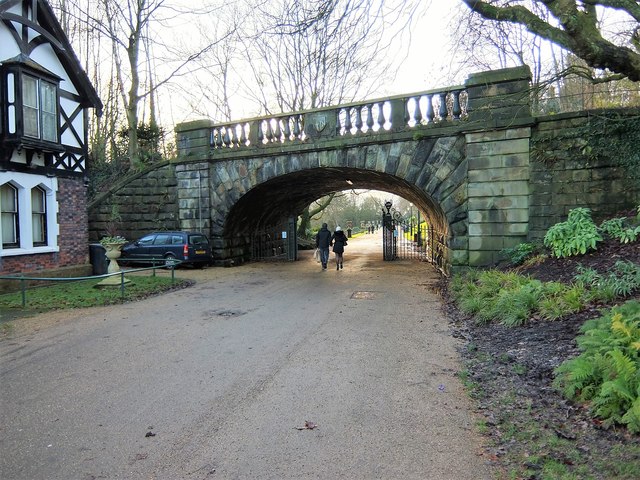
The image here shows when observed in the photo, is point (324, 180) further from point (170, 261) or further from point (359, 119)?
point (170, 261)

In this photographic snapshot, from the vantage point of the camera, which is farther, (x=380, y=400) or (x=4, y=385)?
(x=4, y=385)

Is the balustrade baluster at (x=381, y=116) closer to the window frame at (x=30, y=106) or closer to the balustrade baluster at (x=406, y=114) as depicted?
the balustrade baluster at (x=406, y=114)

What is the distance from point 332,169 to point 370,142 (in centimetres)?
191

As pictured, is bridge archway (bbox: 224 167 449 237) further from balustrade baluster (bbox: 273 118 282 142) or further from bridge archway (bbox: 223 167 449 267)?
balustrade baluster (bbox: 273 118 282 142)

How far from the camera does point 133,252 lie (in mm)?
16719

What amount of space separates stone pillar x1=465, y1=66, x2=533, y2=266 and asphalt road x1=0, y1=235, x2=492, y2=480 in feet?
13.6

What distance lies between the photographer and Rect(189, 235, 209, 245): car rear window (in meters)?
16.0

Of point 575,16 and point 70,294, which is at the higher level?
point 575,16

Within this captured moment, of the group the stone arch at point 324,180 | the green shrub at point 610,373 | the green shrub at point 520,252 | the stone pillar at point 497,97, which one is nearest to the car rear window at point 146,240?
the stone arch at point 324,180

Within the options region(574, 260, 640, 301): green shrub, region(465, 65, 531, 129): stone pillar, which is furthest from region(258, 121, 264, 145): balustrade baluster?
region(574, 260, 640, 301): green shrub

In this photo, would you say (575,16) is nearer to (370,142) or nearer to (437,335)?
(437,335)

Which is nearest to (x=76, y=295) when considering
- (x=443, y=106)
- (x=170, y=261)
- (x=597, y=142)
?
(x=170, y=261)

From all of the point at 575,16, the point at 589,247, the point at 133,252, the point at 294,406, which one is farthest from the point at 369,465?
the point at 133,252

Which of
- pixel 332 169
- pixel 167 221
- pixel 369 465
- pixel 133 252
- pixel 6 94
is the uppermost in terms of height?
pixel 6 94
